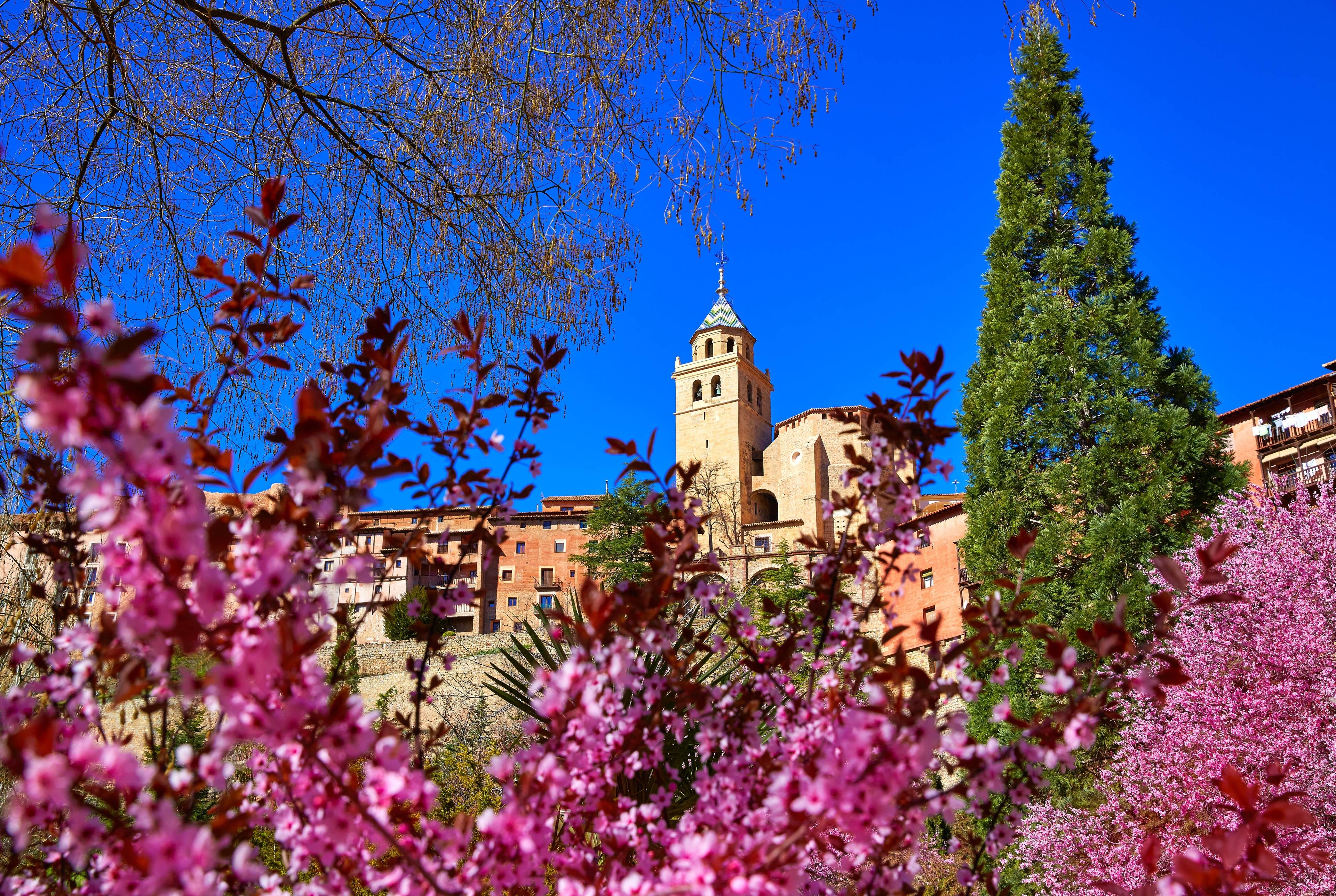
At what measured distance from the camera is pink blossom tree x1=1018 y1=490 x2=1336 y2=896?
9.36 m

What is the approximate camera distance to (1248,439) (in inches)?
966

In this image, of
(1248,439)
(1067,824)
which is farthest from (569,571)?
(1067,824)

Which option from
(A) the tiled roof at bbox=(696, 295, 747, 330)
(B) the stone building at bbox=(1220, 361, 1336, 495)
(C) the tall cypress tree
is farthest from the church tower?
(C) the tall cypress tree

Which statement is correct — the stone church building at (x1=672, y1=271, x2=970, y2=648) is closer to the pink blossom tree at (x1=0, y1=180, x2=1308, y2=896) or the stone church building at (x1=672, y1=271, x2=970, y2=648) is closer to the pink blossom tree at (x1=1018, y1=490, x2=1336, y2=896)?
the pink blossom tree at (x1=1018, y1=490, x2=1336, y2=896)

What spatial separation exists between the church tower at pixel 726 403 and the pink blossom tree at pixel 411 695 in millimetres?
47257

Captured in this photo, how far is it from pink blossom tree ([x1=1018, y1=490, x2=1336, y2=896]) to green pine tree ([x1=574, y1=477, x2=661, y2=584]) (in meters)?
25.0

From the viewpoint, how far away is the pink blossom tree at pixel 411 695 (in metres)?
1.19

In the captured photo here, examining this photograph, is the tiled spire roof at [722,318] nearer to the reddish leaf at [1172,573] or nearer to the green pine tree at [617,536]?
the green pine tree at [617,536]

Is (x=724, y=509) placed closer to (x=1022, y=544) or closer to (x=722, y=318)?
(x=722, y=318)

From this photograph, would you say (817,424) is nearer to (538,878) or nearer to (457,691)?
(457,691)

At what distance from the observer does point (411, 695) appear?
2.28 metres

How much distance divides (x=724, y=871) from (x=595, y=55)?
3.72 m

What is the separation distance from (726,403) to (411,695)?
172 feet

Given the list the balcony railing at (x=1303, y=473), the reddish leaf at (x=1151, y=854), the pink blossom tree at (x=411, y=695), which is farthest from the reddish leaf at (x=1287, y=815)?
the balcony railing at (x=1303, y=473)
